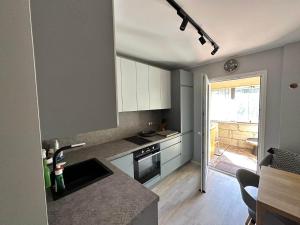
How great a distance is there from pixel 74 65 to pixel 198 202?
230cm

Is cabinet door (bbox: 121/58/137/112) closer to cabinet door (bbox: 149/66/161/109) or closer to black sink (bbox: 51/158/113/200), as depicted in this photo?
cabinet door (bbox: 149/66/161/109)

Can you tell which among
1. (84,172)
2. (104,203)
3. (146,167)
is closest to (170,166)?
(146,167)

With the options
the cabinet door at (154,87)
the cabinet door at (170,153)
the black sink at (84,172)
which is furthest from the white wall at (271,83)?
the black sink at (84,172)

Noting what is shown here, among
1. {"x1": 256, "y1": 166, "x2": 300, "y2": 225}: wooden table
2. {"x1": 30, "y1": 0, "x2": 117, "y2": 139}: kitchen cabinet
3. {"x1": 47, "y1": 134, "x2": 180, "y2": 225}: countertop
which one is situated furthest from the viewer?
{"x1": 256, "y1": 166, "x2": 300, "y2": 225}: wooden table

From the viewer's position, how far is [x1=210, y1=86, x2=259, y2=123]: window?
12.8 ft

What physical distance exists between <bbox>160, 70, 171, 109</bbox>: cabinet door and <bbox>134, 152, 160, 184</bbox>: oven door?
40.1 inches

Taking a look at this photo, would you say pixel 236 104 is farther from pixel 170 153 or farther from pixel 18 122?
pixel 18 122

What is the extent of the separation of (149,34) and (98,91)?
Answer: 4.12 ft

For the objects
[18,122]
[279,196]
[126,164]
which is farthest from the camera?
[126,164]

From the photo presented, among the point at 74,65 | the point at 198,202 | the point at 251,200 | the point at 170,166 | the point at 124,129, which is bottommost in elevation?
the point at 198,202

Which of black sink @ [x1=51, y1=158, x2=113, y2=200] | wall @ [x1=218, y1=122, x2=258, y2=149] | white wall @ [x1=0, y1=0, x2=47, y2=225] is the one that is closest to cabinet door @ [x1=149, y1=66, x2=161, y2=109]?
black sink @ [x1=51, y1=158, x2=113, y2=200]

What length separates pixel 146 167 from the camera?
219 cm

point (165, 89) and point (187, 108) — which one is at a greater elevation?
point (165, 89)

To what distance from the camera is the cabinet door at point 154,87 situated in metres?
2.50
